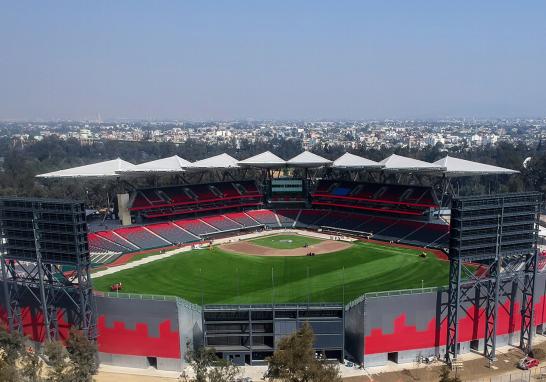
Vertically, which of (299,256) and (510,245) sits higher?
(510,245)

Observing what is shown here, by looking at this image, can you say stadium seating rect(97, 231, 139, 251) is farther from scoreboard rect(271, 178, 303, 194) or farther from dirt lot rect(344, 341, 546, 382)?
dirt lot rect(344, 341, 546, 382)

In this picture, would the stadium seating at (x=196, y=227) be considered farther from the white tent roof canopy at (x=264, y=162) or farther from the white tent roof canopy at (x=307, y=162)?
the white tent roof canopy at (x=307, y=162)

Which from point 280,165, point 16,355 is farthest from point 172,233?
point 16,355

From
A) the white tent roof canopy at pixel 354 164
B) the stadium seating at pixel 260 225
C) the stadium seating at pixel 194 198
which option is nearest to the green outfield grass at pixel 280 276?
the stadium seating at pixel 260 225

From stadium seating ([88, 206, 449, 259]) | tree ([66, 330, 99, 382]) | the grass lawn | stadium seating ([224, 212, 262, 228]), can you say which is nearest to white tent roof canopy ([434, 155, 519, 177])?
stadium seating ([88, 206, 449, 259])

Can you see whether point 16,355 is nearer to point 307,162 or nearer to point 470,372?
point 470,372

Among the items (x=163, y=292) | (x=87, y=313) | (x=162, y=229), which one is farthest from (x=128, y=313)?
(x=162, y=229)

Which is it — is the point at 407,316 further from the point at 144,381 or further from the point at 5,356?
the point at 5,356
